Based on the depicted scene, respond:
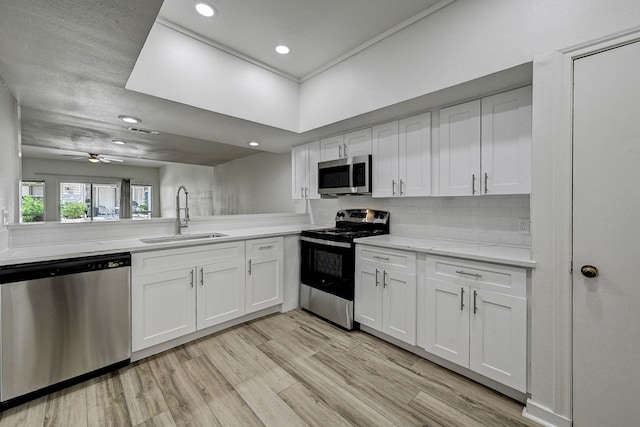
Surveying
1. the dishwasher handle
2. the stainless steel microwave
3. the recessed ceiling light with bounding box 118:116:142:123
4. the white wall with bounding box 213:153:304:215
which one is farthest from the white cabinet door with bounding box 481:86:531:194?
the recessed ceiling light with bounding box 118:116:142:123

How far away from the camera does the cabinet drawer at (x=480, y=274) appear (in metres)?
1.70

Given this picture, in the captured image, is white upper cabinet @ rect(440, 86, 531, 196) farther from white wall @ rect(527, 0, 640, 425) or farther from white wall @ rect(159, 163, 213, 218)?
white wall @ rect(159, 163, 213, 218)

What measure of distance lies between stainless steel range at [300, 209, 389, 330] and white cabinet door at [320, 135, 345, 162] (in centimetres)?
71

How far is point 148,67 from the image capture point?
205cm

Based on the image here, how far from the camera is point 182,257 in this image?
7.75ft

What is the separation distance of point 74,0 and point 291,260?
262 cm

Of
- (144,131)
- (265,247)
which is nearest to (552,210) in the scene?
(265,247)

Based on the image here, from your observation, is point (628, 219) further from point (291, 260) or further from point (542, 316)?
point (291, 260)

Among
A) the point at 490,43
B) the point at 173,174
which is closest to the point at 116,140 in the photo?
the point at 173,174

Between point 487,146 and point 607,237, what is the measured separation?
0.96 metres

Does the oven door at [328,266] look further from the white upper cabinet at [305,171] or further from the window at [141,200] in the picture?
the window at [141,200]

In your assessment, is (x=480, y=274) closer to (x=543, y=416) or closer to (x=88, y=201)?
(x=543, y=416)

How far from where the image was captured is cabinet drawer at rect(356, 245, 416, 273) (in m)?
2.26

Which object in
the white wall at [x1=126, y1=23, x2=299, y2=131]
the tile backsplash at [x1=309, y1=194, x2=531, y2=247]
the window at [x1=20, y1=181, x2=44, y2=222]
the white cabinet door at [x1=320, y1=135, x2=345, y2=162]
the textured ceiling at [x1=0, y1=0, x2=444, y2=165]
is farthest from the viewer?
the white cabinet door at [x1=320, y1=135, x2=345, y2=162]
